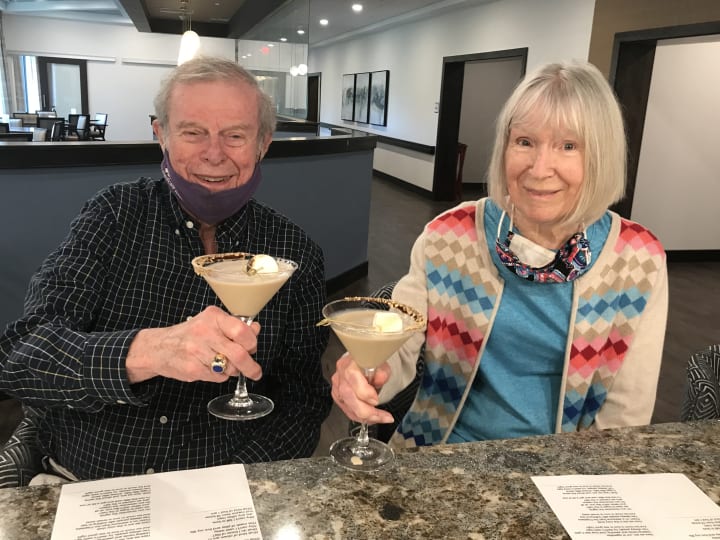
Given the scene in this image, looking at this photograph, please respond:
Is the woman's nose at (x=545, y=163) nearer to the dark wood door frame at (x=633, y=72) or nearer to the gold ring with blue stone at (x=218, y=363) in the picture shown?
the gold ring with blue stone at (x=218, y=363)

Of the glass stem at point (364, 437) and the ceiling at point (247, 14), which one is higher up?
the ceiling at point (247, 14)

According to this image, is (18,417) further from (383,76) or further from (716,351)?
(383,76)

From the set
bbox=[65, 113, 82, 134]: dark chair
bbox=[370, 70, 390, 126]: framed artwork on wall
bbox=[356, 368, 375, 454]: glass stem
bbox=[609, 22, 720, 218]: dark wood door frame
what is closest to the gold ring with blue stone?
bbox=[356, 368, 375, 454]: glass stem

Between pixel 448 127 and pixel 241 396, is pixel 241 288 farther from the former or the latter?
pixel 448 127

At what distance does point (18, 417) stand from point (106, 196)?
6.57 ft

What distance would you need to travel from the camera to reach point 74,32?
520 inches

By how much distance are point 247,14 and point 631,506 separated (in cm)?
1046

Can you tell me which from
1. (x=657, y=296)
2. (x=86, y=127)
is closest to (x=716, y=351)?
(x=657, y=296)

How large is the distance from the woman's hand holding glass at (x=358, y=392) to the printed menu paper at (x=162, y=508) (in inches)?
8.3

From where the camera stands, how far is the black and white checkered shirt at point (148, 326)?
1.13 metres

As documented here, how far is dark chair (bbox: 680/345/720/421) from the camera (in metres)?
1.44

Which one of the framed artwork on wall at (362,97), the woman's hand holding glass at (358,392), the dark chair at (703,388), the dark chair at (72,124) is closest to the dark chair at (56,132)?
the dark chair at (72,124)

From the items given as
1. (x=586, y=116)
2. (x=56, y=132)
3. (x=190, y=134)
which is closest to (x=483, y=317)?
(x=586, y=116)

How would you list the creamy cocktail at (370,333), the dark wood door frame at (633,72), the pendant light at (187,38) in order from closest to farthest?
the creamy cocktail at (370,333), the dark wood door frame at (633,72), the pendant light at (187,38)
